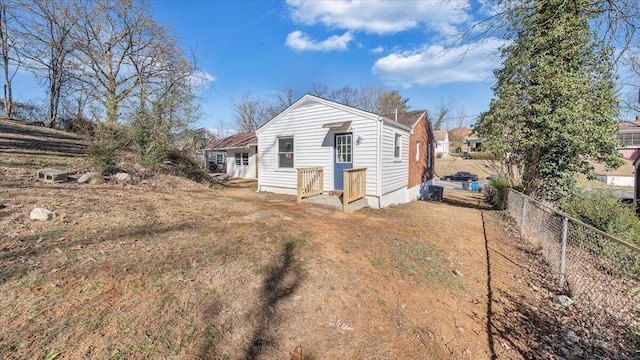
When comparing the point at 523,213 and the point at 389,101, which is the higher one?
the point at 389,101

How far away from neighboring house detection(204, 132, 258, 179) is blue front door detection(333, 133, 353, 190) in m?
10.2

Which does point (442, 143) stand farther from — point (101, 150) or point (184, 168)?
point (101, 150)

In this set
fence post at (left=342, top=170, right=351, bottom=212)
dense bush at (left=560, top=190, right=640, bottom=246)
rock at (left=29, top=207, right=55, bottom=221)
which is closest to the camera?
rock at (left=29, top=207, right=55, bottom=221)

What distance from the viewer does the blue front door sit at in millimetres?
9297

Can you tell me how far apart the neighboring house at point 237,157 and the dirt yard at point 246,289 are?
43.7 feet

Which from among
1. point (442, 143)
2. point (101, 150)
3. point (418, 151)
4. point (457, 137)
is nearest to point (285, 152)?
point (101, 150)

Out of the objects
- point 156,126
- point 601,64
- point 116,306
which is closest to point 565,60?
point 601,64

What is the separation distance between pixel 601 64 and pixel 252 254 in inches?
436

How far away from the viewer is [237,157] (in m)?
20.5

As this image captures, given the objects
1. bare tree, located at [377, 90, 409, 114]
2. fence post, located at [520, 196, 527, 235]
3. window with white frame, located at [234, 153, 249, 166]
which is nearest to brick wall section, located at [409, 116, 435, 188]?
fence post, located at [520, 196, 527, 235]

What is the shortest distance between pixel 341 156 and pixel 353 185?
1719mm

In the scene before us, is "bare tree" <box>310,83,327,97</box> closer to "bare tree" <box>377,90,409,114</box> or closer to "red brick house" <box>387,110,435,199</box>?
"bare tree" <box>377,90,409,114</box>

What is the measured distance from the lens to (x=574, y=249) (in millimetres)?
4410

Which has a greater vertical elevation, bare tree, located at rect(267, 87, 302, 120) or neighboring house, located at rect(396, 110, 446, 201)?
bare tree, located at rect(267, 87, 302, 120)
